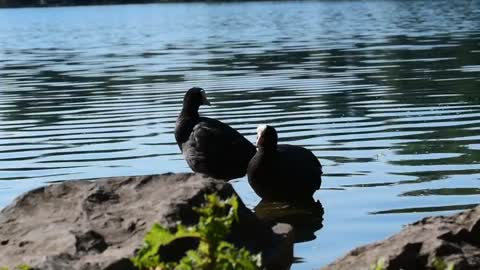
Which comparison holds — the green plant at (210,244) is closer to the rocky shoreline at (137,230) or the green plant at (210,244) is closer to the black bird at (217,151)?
the rocky shoreline at (137,230)

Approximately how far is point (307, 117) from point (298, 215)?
26.5ft

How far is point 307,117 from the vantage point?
19484mm

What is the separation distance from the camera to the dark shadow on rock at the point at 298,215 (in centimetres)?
1073

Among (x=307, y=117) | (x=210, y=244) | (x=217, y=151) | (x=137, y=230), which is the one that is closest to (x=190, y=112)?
(x=217, y=151)

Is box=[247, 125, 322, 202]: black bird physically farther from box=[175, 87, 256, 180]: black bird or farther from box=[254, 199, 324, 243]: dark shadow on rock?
box=[175, 87, 256, 180]: black bird

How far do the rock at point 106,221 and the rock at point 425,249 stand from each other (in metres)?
0.99

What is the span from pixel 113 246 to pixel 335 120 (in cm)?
1168

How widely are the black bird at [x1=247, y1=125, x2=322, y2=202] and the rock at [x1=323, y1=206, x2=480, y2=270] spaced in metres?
4.61

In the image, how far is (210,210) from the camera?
459cm

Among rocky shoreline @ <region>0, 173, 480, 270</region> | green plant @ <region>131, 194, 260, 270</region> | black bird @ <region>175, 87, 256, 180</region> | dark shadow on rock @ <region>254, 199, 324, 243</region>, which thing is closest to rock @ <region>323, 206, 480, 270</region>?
rocky shoreline @ <region>0, 173, 480, 270</region>

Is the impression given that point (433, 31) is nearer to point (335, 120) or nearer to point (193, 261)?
point (335, 120)

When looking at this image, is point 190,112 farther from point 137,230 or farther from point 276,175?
point 137,230

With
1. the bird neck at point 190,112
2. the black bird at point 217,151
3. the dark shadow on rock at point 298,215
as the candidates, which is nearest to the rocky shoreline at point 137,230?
the dark shadow on rock at point 298,215

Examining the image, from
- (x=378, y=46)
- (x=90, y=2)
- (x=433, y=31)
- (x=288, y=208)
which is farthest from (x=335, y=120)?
(x=90, y=2)
